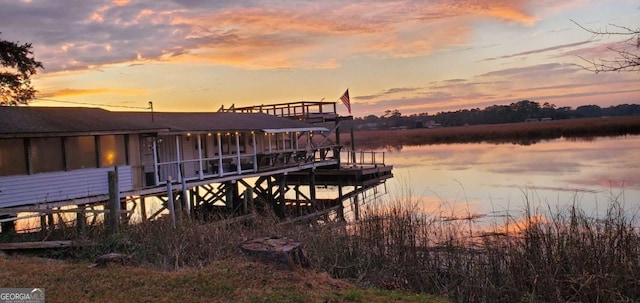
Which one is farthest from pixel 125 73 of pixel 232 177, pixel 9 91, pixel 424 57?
pixel 424 57

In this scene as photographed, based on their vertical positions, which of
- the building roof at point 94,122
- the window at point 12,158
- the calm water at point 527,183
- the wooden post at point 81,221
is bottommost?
the calm water at point 527,183

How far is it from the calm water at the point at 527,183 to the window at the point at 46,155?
36.0 ft

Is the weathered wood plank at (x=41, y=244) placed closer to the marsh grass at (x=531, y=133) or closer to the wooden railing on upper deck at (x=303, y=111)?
the wooden railing on upper deck at (x=303, y=111)

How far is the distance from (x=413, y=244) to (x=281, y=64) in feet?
78.7

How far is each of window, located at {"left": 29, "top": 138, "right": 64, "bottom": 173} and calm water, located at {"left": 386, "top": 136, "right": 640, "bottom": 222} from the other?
1097 centimetres

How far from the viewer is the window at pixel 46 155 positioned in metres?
14.9

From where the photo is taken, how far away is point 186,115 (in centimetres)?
2538

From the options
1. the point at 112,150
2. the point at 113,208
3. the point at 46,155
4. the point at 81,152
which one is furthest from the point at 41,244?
the point at 112,150

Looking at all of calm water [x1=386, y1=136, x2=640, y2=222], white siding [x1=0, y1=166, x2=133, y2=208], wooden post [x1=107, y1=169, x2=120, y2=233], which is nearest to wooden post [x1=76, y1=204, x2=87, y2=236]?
wooden post [x1=107, y1=169, x2=120, y2=233]

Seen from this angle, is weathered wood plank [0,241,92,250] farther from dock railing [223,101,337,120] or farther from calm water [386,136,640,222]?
dock railing [223,101,337,120]

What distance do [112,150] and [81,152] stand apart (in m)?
1.15

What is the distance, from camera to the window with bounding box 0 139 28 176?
14344mm

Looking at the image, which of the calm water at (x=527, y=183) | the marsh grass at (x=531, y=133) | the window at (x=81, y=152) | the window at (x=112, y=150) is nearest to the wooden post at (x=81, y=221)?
the window at (x=81, y=152)

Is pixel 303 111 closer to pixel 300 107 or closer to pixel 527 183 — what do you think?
pixel 300 107
